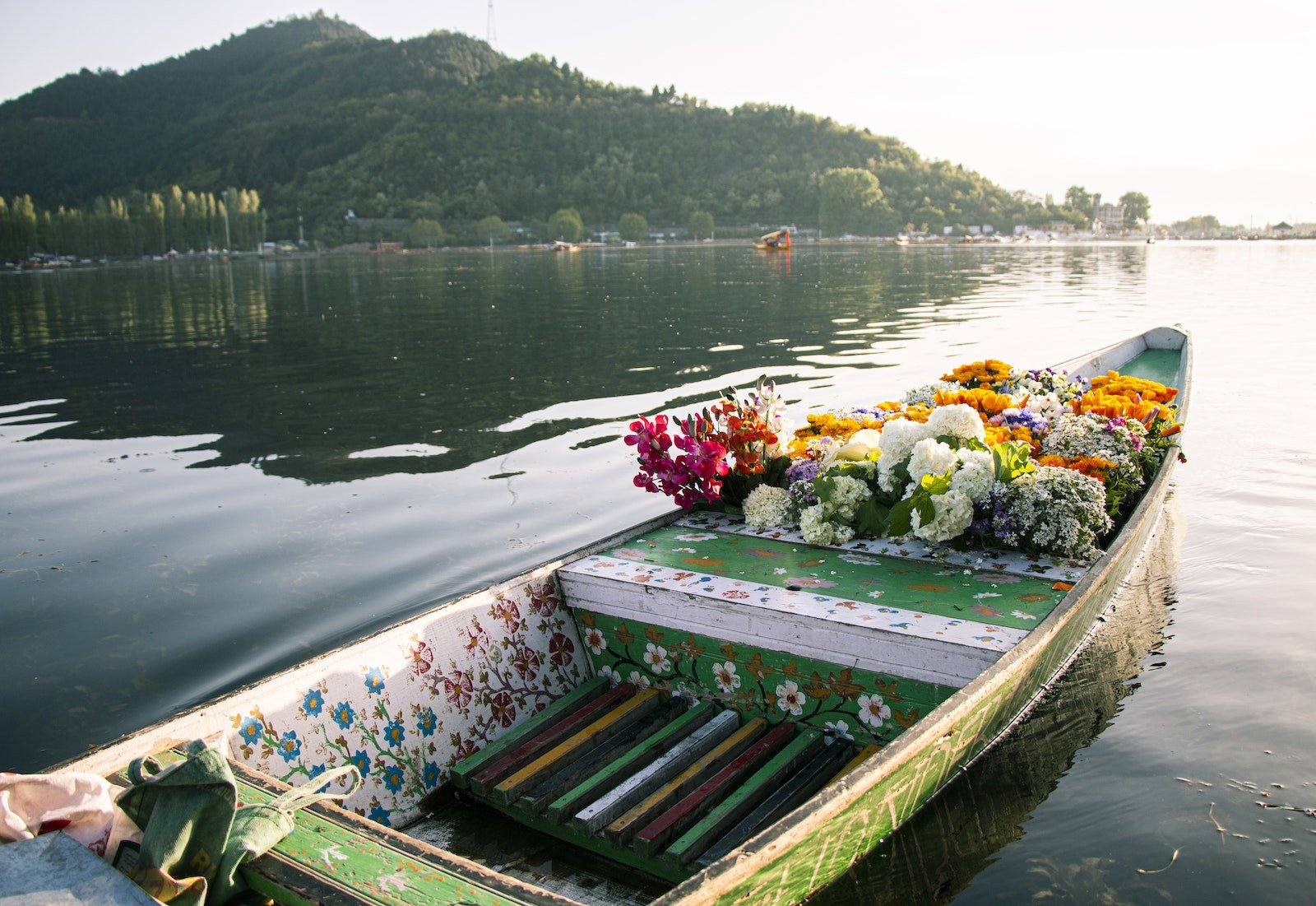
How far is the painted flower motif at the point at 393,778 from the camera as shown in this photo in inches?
179

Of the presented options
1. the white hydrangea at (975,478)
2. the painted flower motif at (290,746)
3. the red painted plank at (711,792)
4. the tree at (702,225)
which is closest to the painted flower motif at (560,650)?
the red painted plank at (711,792)

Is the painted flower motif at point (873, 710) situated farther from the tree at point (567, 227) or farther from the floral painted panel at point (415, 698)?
the tree at point (567, 227)

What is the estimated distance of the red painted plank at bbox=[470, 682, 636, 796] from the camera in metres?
4.69

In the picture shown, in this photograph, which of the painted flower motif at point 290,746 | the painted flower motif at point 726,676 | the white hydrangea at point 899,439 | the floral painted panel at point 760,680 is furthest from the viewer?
the white hydrangea at point 899,439

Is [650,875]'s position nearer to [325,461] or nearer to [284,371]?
[325,461]

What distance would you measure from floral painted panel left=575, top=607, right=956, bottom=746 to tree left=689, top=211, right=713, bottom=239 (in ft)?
612

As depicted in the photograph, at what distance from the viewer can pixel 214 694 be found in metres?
6.48

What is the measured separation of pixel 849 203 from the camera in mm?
194250

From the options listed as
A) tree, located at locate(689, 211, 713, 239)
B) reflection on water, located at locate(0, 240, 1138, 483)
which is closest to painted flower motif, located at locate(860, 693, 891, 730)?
reflection on water, located at locate(0, 240, 1138, 483)

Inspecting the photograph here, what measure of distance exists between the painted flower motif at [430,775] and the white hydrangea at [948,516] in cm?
308

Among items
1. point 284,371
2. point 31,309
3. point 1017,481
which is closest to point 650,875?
point 1017,481

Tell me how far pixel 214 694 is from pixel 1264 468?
1180cm

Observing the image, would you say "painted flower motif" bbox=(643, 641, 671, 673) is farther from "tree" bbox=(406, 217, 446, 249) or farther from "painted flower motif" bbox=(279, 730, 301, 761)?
"tree" bbox=(406, 217, 446, 249)

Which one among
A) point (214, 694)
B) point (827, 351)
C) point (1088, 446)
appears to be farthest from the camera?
point (827, 351)
